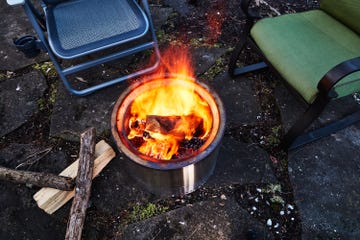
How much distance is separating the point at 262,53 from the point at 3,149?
2427 mm

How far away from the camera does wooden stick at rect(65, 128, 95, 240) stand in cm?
192

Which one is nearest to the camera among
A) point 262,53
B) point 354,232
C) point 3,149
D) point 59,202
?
point 354,232

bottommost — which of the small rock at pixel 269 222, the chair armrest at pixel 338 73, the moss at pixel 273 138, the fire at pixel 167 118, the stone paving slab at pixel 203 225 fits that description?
the small rock at pixel 269 222

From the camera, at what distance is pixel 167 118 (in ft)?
6.35

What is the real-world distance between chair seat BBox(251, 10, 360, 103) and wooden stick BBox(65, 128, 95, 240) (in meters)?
1.60

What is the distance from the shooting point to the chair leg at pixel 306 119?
1.84m

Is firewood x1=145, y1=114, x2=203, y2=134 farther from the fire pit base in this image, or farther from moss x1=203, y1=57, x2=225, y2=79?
moss x1=203, y1=57, x2=225, y2=79

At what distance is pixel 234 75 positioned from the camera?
9.34ft

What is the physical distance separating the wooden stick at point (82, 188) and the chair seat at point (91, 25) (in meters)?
0.74

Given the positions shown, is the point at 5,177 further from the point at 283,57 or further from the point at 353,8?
the point at 353,8

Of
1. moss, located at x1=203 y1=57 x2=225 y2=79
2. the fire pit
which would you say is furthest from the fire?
moss, located at x1=203 y1=57 x2=225 y2=79

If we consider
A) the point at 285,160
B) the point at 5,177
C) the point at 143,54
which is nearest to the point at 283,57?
the point at 285,160

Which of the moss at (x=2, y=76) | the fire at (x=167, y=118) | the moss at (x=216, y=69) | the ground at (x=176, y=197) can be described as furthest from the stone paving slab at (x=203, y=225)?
the moss at (x=2, y=76)

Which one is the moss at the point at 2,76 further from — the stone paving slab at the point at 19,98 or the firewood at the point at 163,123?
the firewood at the point at 163,123
